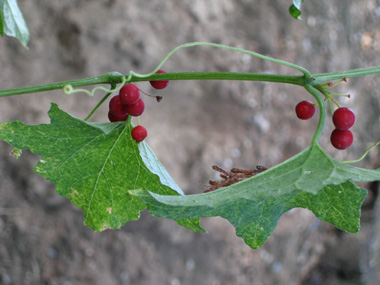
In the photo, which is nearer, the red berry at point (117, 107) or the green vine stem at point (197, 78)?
the green vine stem at point (197, 78)

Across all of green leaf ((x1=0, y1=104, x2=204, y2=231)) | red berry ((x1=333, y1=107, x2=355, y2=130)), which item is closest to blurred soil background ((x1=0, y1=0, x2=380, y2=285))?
green leaf ((x1=0, y1=104, x2=204, y2=231))

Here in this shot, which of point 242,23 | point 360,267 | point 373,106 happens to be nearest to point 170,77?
point 242,23

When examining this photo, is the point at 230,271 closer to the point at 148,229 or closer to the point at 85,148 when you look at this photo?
the point at 148,229

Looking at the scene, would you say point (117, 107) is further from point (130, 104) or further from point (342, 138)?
point (342, 138)

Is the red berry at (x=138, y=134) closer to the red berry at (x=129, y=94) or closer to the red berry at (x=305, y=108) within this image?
the red berry at (x=129, y=94)

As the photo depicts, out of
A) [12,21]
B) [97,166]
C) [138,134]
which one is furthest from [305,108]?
[12,21]

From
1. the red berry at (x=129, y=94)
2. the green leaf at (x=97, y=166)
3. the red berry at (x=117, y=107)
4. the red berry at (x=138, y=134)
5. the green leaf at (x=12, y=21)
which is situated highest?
the green leaf at (x=12, y=21)

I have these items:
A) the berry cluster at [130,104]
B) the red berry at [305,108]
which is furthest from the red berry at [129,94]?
the red berry at [305,108]
